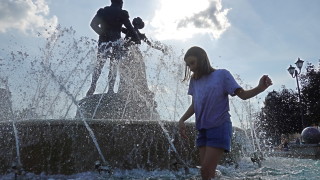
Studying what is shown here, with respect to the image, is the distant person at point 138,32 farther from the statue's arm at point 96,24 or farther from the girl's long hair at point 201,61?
the girl's long hair at point 201,61

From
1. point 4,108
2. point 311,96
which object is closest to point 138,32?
point 4,108

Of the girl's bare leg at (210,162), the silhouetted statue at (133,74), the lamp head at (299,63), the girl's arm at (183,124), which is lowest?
the girl's bare leg at (210,162)

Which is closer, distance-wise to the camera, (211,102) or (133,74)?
(211,102)

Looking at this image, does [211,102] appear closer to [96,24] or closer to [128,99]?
[128,99]

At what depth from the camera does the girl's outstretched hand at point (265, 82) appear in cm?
255

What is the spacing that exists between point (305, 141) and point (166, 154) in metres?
12.4

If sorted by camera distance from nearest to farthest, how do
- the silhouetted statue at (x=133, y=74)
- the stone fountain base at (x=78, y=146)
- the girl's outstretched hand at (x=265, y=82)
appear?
the girl's outstretched hand at (x=265, y=82), the stone fountain base at (x=78, y=146), the silhouetted statue at (x=133, y=74)

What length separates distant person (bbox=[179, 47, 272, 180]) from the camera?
265 cm

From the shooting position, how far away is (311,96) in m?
32.9

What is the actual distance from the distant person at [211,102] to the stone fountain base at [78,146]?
280 centimetres

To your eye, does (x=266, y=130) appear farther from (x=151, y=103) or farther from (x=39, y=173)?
(x=39, y=173)

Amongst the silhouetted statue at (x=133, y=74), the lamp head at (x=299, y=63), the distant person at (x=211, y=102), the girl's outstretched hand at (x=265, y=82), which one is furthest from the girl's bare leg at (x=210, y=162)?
the lamp head at (x=299, y=63)

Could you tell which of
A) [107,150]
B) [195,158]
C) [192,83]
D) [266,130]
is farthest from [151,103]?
[266,130]

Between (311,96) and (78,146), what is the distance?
103 ft
